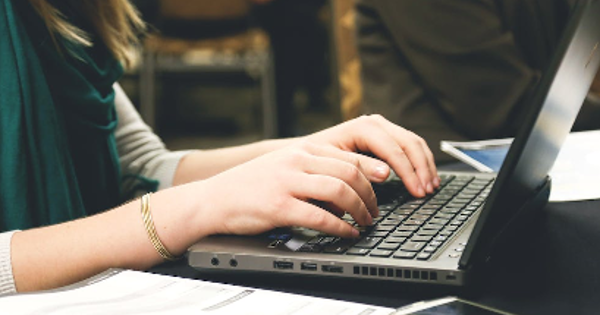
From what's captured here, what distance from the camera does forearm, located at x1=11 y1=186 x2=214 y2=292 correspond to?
2.06ft

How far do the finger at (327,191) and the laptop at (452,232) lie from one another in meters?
0.03

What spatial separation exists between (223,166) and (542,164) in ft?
1.51

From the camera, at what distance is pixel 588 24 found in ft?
1.79

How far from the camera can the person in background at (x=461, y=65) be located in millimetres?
1403

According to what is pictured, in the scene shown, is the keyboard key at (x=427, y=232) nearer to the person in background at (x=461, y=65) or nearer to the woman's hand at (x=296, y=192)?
the woman's hand at (x=296, y=192)

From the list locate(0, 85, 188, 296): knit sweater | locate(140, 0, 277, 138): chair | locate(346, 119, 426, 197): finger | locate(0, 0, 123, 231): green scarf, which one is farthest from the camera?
locate(140, 0, 277, 138): chair

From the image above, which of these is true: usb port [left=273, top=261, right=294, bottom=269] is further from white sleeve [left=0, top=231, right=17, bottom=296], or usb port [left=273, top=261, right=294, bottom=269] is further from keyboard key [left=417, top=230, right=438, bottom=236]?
white sleeve [left=0, top=231, right=17, bottom=296]

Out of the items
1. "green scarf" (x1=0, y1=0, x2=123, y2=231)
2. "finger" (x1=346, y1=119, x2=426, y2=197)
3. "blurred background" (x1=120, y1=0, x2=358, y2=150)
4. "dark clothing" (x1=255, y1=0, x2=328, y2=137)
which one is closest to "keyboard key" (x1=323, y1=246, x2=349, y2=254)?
"finger" (x1=346, y1=119, x2=426, y2=197)

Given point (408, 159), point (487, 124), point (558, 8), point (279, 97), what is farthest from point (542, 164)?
point (279, 97)

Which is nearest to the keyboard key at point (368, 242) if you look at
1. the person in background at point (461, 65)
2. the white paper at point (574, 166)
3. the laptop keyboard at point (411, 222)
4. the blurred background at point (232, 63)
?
the laptop keyboard at point (411, 222)

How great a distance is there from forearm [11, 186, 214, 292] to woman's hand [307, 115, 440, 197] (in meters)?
0.21

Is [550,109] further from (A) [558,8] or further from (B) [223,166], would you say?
(A) [558,8]

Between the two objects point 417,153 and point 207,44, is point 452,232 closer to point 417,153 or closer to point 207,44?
point 417,153

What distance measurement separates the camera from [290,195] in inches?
23.2
